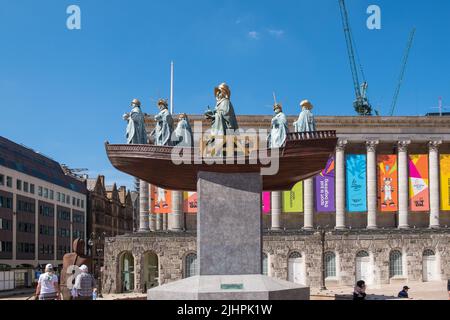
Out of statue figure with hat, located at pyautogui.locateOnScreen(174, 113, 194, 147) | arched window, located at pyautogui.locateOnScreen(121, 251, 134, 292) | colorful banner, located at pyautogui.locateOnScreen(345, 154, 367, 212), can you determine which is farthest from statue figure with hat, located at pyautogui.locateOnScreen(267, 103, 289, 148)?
colorful banner, located at pyautogui.locateOnScreen(345, 154, 367, 212)

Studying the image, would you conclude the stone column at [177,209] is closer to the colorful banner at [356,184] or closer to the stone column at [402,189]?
the colorful banner at [356,184]

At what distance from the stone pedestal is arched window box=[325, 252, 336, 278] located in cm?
5049

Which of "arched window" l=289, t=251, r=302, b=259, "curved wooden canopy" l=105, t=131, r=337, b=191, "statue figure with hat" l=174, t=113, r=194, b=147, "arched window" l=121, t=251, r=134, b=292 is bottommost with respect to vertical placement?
"arched window" l=121, t=251, r=134, b=292

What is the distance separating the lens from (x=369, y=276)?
79.7 m

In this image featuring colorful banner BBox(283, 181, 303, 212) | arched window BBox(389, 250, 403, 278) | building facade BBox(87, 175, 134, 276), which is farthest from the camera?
building facade BBox(87, 175, 134, 276)

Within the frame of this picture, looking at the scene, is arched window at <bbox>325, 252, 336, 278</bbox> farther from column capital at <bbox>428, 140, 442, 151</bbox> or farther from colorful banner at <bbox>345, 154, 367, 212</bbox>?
column capital at <bbox>428, 140, 442, 151</bbox>

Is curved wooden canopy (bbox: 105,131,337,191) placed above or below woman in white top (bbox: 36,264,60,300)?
above

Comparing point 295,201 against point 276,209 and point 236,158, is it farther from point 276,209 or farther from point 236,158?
point 236,158

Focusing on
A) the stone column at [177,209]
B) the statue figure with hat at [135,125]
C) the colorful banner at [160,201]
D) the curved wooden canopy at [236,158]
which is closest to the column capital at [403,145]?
the stone column at [177,209]

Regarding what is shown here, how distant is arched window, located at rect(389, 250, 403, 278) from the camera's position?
3157 inches

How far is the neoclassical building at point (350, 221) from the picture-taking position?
Result: 7944 centimetres

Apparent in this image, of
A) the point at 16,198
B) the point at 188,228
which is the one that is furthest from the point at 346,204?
the point at 16,198

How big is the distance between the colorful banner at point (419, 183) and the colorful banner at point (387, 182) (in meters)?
2.19
